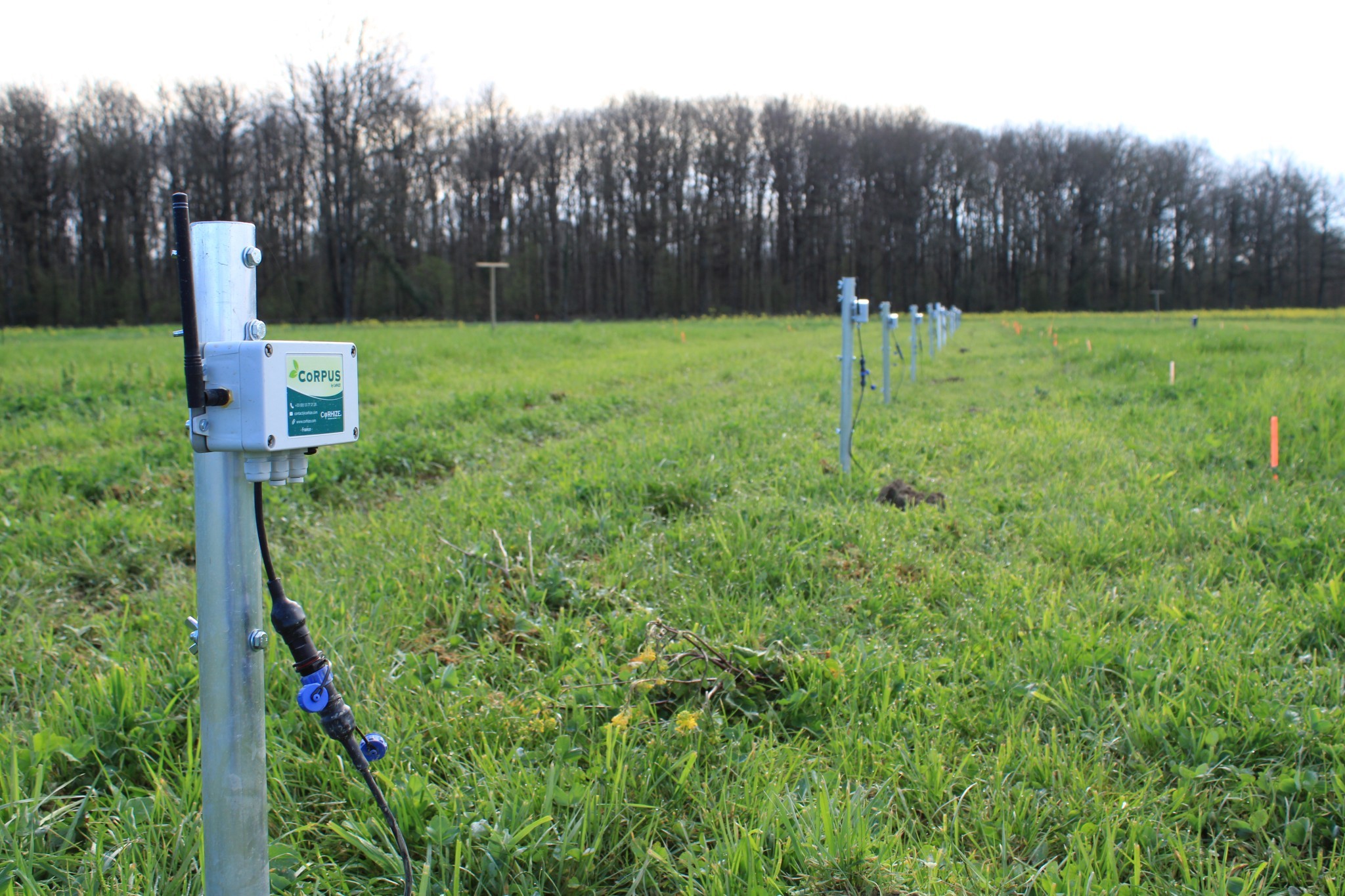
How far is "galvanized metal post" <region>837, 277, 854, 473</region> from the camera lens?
16.6 feet

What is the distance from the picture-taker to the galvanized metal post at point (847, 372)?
507 centimetres

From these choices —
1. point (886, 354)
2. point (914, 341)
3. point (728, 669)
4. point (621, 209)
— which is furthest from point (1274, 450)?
point (621, 209)

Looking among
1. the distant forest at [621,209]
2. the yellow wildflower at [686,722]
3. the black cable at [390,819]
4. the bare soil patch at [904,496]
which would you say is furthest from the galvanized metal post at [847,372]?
the distant forest at [621,209]

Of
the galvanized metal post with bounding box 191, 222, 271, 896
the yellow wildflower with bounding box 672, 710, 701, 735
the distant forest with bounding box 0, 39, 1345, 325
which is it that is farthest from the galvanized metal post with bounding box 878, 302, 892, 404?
the distant forest with bounding box 0, 39, 1345, 325

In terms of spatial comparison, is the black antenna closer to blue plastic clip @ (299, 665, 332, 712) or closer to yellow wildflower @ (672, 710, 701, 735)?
blue plastic clip @ (299, 665, 332, 712)

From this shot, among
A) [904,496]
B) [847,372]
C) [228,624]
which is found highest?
[847,372]

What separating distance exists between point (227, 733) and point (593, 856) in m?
0.90

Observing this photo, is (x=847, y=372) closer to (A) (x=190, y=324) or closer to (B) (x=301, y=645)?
(B) (x=301, y=645)

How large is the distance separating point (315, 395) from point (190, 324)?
0.18 m

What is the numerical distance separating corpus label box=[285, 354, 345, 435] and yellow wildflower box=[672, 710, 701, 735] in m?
1.35

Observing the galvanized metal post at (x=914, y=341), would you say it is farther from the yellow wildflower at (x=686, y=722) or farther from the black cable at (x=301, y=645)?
the black cable at (x=301, y=645)

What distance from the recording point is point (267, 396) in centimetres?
109

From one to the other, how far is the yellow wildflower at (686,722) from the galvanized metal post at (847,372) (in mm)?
3106

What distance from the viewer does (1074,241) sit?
55.8 m
